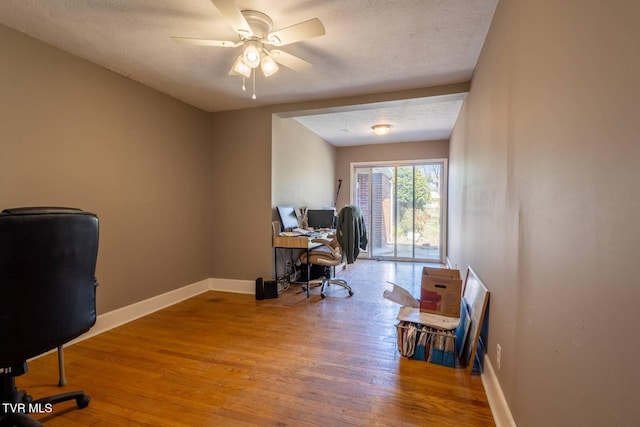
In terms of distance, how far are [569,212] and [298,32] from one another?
1756 millimetres

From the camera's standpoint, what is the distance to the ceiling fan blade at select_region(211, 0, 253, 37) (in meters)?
1.57

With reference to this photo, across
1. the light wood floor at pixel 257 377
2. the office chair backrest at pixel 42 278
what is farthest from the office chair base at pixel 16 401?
the office chair backrest at pixel 42 278

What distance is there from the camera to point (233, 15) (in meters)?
1.69

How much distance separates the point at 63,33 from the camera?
2148mm

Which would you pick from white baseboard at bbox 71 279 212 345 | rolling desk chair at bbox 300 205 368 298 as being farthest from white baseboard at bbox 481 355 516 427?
white baseboard at bbox 71 279 212 345

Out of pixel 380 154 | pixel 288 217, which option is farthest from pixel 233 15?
pixel 380 154

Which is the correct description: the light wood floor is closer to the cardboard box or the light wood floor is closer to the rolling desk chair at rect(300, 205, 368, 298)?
the cardboard box

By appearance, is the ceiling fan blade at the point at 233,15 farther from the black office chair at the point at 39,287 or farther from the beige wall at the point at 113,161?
the beige wall at the point at 113,161

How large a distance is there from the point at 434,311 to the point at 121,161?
10.7ft

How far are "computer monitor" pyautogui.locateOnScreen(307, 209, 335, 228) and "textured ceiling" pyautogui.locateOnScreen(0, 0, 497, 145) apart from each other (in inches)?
73.3

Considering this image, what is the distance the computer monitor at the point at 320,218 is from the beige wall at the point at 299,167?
0.25 metres

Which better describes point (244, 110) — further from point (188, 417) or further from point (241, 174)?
point (188, 417)

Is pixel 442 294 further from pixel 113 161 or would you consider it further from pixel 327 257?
pixel 113 161

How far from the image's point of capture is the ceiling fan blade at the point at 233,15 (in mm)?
1571
